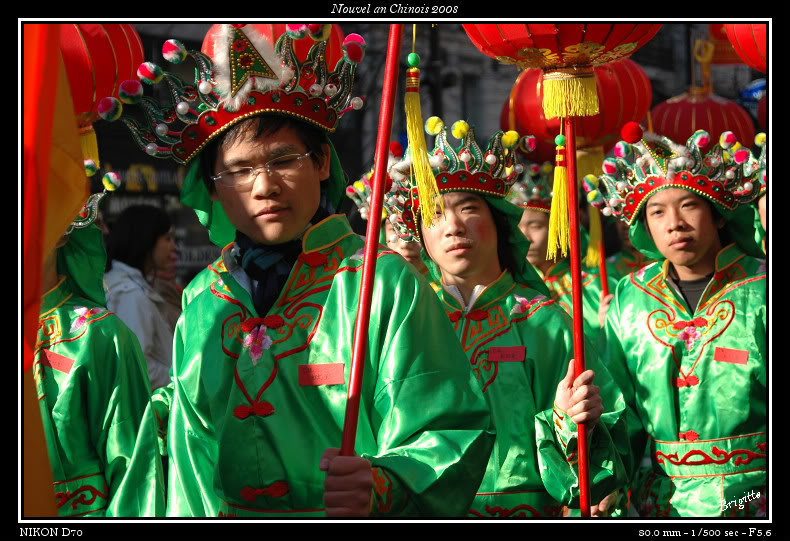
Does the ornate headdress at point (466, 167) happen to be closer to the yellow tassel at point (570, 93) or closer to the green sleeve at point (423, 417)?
the yellow tassel at point (570, 93)

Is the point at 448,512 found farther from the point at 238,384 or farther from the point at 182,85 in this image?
the point at 182,85

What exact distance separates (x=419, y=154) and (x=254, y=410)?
854mm

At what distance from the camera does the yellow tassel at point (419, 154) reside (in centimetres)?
313

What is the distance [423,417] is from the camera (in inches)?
111

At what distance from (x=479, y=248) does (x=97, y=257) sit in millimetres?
1689

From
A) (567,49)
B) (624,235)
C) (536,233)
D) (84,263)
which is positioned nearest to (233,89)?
(567,49)

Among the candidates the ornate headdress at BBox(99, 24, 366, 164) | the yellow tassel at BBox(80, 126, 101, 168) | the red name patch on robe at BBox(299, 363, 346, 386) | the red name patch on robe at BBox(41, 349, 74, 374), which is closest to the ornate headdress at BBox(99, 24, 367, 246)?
the ornate headdress at BBox(99, 24, 366, 164)

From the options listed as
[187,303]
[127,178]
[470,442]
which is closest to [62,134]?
[187,303]

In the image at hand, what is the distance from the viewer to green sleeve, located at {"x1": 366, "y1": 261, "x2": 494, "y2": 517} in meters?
2.72

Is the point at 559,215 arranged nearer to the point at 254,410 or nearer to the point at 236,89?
the point at 236,89

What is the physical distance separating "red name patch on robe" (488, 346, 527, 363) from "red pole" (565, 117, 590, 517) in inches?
34.5

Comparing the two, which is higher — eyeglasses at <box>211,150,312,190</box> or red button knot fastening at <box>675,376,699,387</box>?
eyeglasses at <box>211,150,312,190</box>

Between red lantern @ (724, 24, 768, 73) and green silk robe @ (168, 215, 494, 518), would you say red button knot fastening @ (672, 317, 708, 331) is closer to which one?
red lantern @ (724, 24, 768, 73)

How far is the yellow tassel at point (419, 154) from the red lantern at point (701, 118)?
5247 mm
